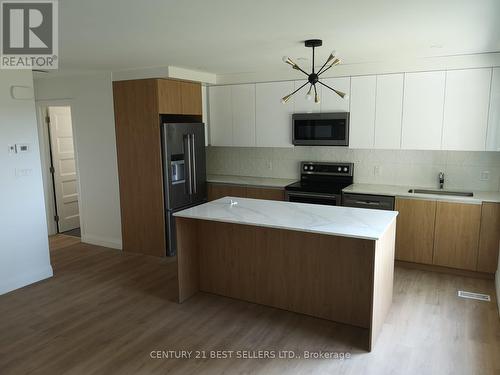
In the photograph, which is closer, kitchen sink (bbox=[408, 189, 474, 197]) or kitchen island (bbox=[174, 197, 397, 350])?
kitchen island (bbox=[174, 197, 397, 350])

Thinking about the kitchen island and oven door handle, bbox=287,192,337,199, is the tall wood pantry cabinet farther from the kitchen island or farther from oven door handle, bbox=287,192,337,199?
oven door handle, bbox=287,192,337,199

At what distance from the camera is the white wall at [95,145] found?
5.04 m

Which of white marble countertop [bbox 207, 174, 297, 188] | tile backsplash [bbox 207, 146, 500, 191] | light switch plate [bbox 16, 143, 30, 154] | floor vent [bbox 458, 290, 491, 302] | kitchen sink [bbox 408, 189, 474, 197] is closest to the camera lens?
floor vent [bbox 458, 290, 491, 302]

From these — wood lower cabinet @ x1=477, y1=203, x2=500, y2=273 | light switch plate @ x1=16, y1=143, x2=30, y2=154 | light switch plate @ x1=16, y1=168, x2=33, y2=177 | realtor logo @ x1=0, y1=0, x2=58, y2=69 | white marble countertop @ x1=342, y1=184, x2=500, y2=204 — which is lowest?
wood lower cabinet @ x1=477, y1=203, x2=500, y2=273

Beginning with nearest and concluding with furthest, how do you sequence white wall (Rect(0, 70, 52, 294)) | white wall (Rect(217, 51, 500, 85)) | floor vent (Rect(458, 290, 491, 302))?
floor vent (Rect(458, 290, 491, 302)), white wall (Rect(0, 70, 52, 294)), white wall (Rect(217, 51, 500, 85))

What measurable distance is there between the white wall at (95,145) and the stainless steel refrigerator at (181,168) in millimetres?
807

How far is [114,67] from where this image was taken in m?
4.59

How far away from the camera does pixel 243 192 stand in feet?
17.5

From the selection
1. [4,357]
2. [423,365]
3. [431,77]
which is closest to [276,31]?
[431,77]

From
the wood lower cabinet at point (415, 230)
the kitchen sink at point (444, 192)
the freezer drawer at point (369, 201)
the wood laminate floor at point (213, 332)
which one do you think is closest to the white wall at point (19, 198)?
the wood laminate floor at point (213, 332)

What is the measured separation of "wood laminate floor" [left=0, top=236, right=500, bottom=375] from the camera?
2682mm

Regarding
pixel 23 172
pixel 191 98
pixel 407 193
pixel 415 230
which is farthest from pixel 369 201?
pixel 23 172

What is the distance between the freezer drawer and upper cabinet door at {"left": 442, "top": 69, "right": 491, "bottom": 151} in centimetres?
88

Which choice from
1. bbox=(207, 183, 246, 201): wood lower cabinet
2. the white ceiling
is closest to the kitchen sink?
the white ceiling
